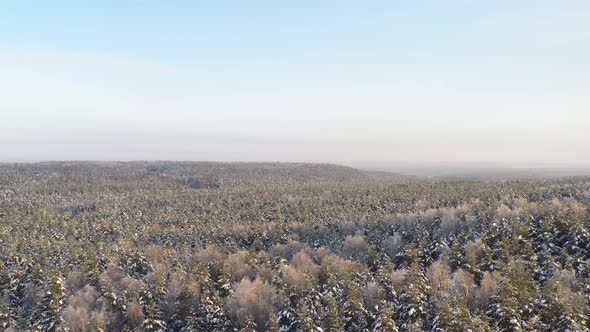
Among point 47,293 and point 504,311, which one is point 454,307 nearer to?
point 504,311

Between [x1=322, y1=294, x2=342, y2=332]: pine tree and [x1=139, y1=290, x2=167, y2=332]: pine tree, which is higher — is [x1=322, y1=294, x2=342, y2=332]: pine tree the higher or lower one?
the higher one

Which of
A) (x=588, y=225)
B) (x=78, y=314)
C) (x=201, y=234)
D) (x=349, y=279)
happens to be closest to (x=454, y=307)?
(x=349, y=279)

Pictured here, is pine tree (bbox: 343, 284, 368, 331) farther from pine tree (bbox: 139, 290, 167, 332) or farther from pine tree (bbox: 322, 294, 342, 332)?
pine tree (bbox: 139, 290, 167, 332)

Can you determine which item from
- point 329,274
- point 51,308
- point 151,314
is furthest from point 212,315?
point 51,308

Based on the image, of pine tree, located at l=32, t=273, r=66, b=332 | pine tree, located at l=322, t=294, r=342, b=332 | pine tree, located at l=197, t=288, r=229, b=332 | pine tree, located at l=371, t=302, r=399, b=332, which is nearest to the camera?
pine tree, located at l=371, t=302, r=399, b=332

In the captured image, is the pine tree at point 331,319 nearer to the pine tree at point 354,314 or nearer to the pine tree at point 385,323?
the pine tree at point 354,314

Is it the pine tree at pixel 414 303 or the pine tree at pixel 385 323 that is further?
the pine tree at pixel 414 303

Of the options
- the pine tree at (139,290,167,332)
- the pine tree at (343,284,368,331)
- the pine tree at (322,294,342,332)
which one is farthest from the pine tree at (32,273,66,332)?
the pine tree at (343,284,368,331)

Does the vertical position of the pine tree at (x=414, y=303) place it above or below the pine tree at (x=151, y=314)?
above

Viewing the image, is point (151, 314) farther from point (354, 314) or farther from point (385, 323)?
point (385, 323)

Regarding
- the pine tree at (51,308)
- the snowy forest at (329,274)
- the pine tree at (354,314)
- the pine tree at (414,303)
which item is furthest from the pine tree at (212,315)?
the pine tree at (414,303)

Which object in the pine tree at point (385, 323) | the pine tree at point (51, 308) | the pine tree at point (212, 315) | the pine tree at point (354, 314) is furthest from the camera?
the pine tree at point (51, 308)
